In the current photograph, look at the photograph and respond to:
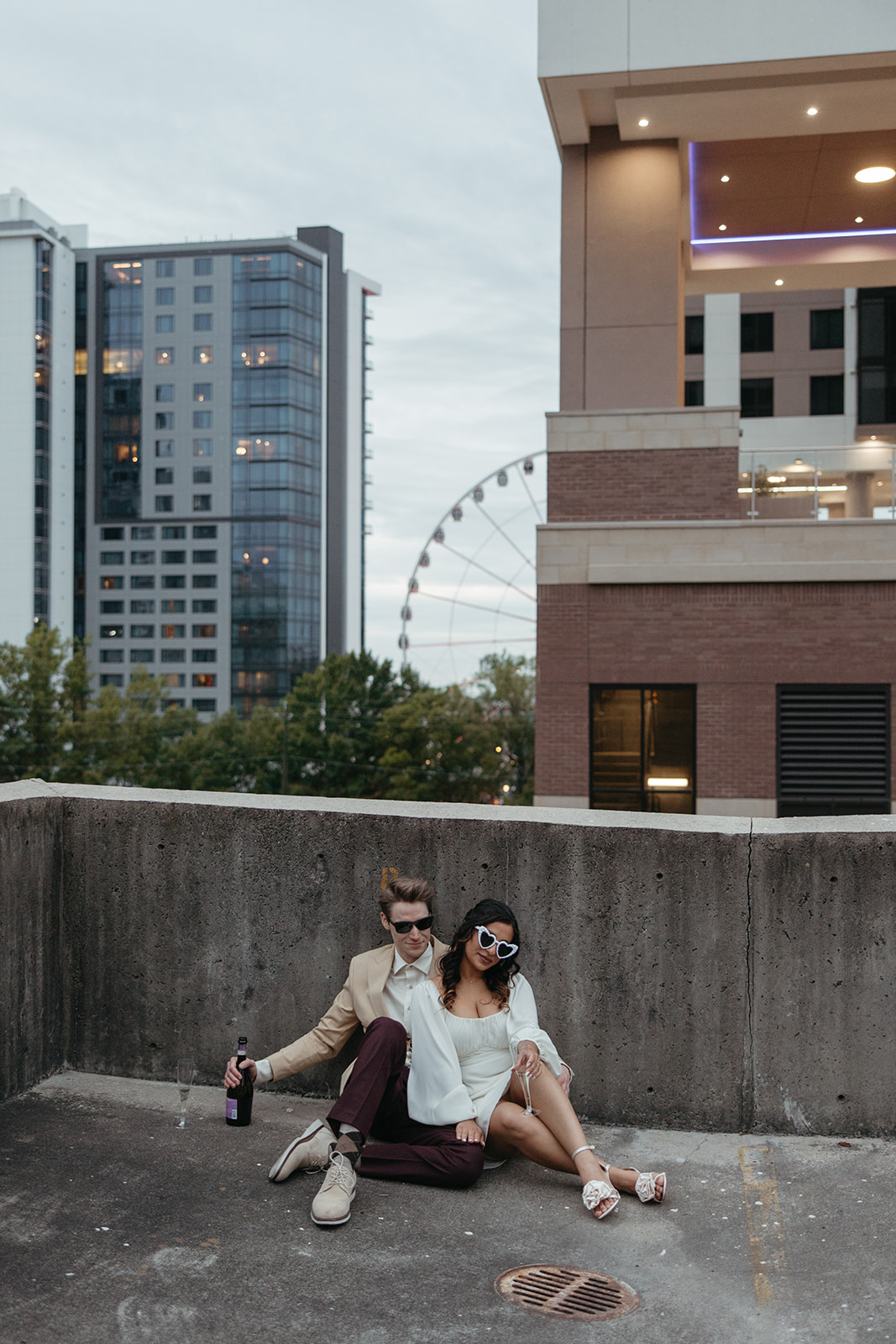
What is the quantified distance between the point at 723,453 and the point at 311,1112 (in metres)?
15.1

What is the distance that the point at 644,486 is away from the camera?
61.4ft

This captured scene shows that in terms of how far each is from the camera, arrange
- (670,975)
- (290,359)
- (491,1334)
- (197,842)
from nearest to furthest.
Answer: (491,1334) < (670,975) < (197,842) < (290,359)

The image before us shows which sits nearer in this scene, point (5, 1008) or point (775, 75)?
point (5, 1008)

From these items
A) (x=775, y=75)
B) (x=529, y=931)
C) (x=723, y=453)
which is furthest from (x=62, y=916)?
(x=775, y=75)

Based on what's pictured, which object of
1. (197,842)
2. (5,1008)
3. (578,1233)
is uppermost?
(197,842)

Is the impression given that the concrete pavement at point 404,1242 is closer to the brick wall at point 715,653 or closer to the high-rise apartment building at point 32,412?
the brick wall at point 715,653

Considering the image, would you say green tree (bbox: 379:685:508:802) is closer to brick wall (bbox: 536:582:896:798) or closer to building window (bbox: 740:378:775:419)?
building window (bbox: 740:378:775:419)

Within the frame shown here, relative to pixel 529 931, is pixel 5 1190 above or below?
below

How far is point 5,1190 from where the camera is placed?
14.0 feet

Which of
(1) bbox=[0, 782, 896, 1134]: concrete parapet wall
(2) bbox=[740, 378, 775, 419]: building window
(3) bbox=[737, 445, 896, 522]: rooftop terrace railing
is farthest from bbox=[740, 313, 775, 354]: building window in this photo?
(1) bbox=[0, 782, 896, 1134]: concrete parapet wall

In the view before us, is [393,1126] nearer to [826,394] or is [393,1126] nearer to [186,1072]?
[186,1072]

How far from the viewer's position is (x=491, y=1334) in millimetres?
3432

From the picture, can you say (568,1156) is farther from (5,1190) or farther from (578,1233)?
(5,1190)

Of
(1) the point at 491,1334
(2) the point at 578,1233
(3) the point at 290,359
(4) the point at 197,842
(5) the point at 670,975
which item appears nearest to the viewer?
(1) the point at 491,1334
